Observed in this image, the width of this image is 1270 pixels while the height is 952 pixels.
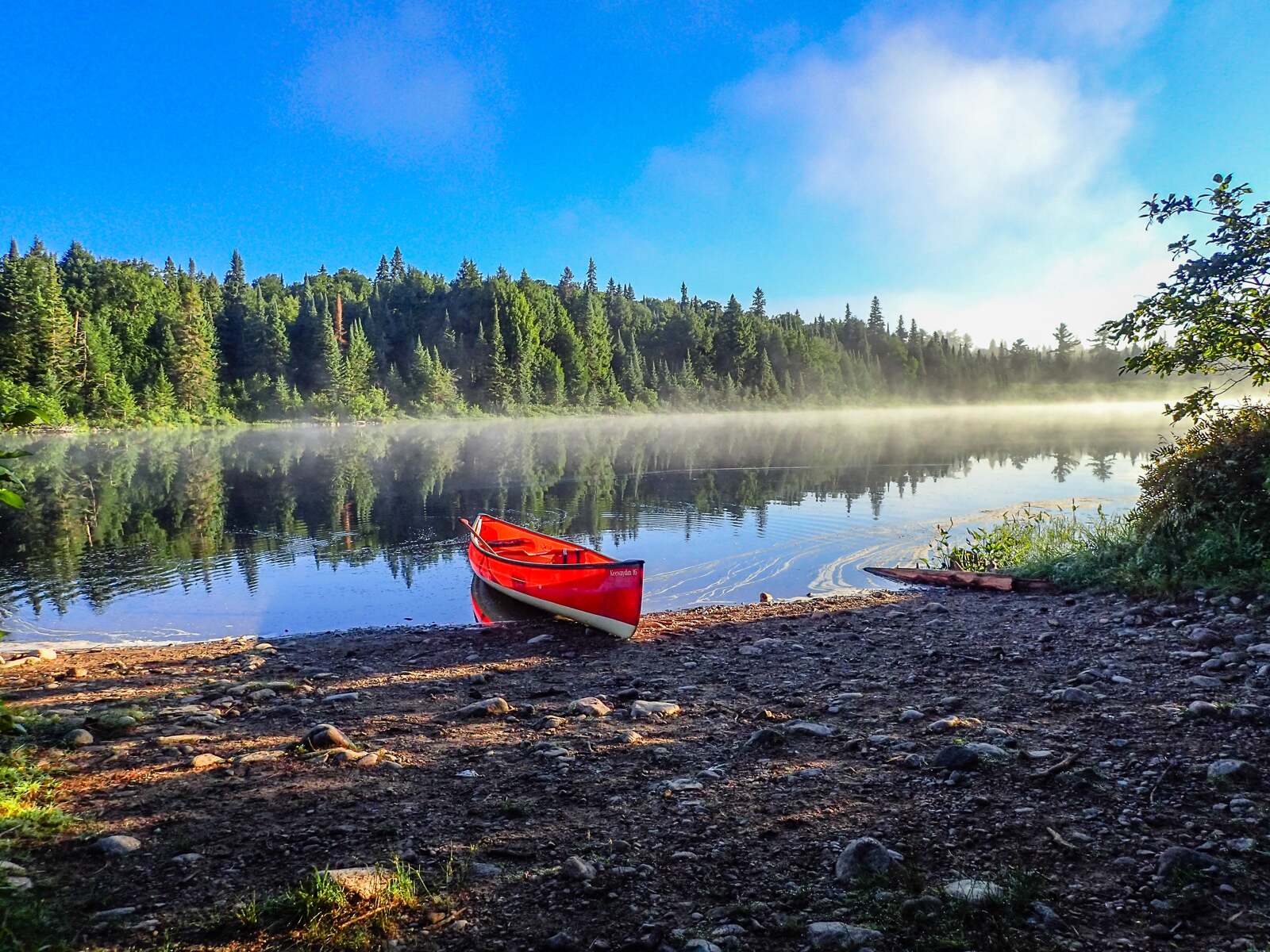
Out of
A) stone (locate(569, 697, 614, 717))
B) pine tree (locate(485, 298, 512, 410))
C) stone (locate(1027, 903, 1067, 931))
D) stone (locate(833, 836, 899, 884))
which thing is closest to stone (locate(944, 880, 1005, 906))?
stone (locate(1027, 903, 1067, 931))

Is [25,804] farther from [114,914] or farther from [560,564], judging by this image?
[560,564]

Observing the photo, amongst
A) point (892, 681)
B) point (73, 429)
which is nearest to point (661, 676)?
A: point (892, 681)

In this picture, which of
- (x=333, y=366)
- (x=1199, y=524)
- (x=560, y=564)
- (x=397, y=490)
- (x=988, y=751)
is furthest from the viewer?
(x=333, y=366)

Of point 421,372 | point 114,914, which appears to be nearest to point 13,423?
point 114,914

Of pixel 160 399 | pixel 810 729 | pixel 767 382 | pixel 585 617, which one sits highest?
pixel 767 382

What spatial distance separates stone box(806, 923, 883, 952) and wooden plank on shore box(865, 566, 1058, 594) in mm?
11107

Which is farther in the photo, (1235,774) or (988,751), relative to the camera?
(988,751)

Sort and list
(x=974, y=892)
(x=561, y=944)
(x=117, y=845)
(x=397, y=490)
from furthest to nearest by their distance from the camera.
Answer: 1. (x=397, y=490)
2. (x=117, y=845)
3. (x=974, y=892)
4. (x=561, y=944)

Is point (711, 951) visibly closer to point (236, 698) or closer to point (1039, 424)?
point (236, 698)

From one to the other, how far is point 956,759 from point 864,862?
1.75m

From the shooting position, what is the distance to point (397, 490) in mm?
34562

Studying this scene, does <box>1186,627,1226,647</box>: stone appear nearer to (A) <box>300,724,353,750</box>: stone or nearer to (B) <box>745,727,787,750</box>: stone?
(B) <box>745,727,787,750</box>: stone

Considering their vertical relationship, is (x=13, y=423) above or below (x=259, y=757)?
above

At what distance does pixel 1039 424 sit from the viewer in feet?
279
